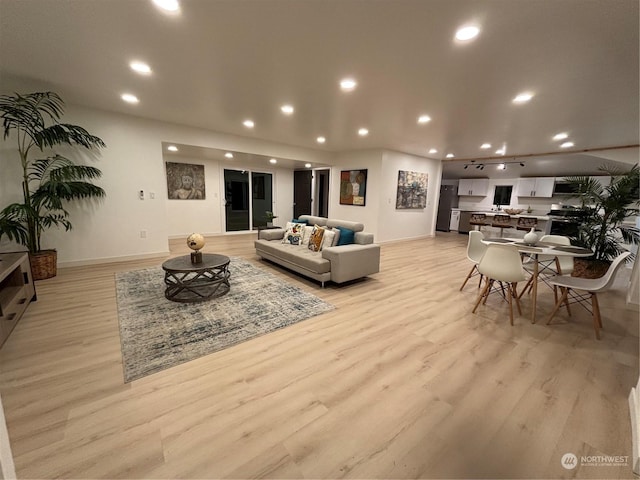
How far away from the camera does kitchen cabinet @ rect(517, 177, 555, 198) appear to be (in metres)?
7.57

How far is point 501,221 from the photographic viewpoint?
8.12 meters

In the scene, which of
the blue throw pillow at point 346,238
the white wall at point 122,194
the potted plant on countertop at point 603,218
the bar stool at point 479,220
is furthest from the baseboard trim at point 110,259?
the bar stool at point 479,220

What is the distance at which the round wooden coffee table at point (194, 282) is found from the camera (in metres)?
2.95

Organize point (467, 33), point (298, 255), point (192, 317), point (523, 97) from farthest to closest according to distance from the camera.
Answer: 1. point (298, 255)
2. point (523, 97)
3. point (192, 317)
4. point (467, 33)

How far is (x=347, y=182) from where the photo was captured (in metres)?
7.22

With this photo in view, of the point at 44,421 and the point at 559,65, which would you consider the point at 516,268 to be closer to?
the point at 559,65

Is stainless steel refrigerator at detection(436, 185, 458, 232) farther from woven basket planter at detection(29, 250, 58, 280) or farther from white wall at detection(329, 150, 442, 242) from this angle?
woven basket planter at detection(29, 250, 58, 280)

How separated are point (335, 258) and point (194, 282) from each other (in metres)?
1.91

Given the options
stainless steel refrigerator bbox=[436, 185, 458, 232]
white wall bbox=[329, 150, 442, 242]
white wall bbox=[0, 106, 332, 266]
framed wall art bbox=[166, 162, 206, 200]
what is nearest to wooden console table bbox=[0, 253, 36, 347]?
white wall bbox=[0, 106, 332, 266]

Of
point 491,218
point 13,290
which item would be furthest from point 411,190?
point 13,290

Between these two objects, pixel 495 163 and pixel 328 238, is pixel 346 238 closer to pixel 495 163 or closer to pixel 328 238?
pixel 328 238

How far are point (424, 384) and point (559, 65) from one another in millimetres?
2988

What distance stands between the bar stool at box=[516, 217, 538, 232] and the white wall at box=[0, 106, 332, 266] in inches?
343

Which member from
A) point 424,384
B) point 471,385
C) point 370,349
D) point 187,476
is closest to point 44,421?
point 187,476
